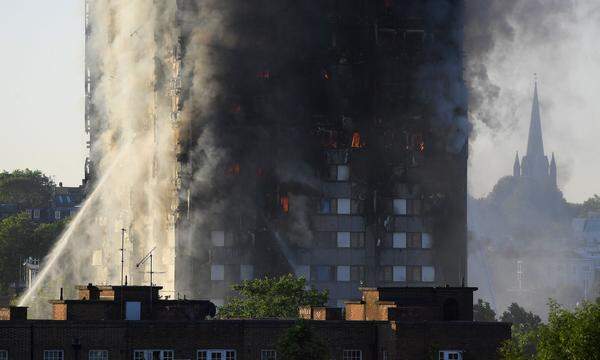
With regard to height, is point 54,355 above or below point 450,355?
below

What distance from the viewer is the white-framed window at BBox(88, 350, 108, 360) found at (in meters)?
139

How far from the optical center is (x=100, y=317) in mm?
145250

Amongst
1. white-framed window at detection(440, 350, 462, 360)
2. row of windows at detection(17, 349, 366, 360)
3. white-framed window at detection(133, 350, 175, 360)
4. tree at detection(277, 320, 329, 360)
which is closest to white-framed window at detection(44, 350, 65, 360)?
row of windows at detection(17, 349, 366, 360)

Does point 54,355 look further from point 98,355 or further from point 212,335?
point 212,335

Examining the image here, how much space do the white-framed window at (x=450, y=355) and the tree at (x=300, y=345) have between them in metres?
8.55

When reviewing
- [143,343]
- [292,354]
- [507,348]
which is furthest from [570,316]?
[143,343]

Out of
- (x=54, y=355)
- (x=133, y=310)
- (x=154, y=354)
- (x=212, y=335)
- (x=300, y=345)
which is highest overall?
(x=133, y=310)

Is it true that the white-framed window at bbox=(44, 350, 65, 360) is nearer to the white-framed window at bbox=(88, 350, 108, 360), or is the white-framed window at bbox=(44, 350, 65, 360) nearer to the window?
the white-framed window at bbox=(88, 350, 108, 360)

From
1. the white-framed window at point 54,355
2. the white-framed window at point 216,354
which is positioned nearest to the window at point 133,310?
the white-framed window at point 216,354

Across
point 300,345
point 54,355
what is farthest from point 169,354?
point 300,345

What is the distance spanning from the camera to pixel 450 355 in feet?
467

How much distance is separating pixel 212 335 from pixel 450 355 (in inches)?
574

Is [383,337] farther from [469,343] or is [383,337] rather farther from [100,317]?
[100,317]

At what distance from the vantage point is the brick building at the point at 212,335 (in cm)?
13775
